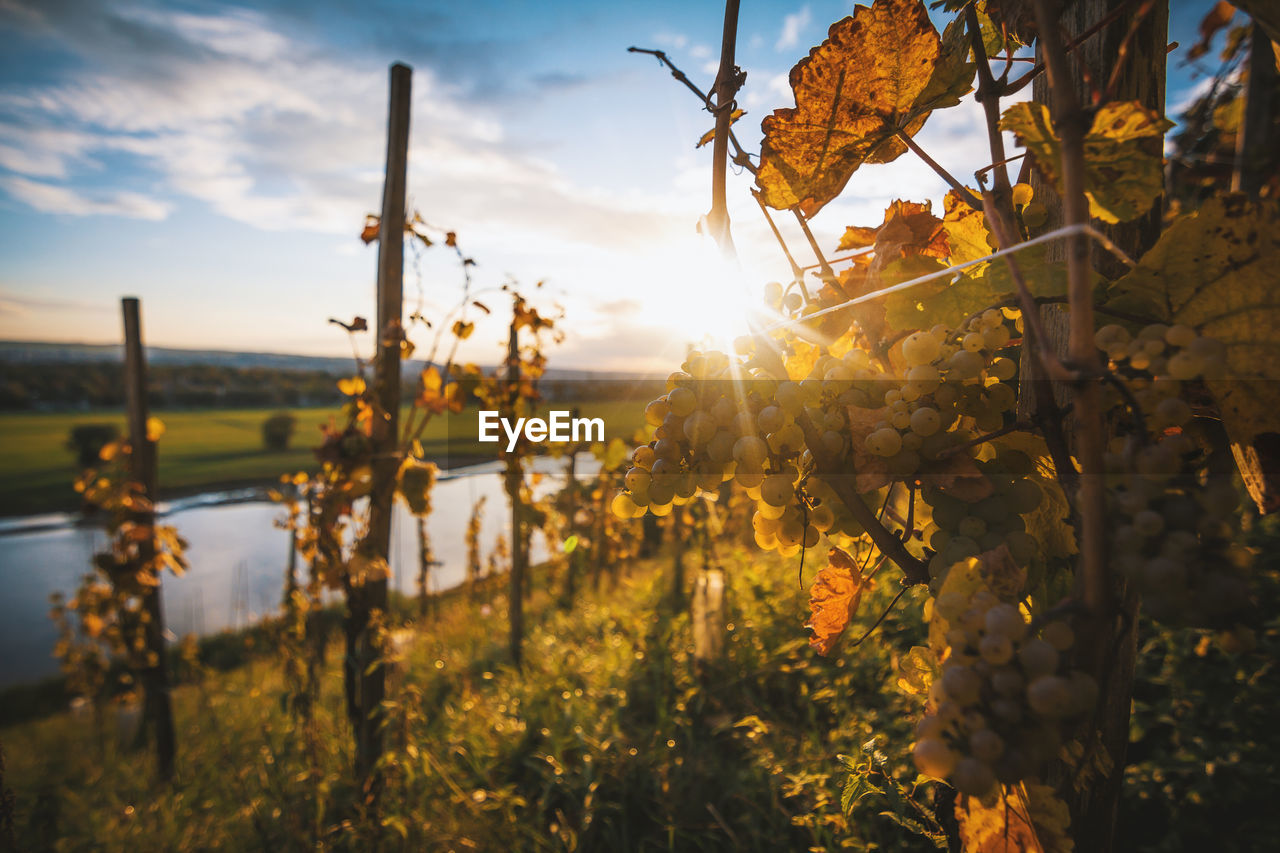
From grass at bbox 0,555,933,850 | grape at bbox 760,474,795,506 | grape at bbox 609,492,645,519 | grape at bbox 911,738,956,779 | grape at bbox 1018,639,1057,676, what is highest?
grape at bbox 760,474,795,506

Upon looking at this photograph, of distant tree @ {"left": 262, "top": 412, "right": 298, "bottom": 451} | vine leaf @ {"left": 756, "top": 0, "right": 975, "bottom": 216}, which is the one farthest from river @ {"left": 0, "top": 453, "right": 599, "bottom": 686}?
distant tree @ {"left": 262, "top": 412, "right": 298, "bottom": 451}

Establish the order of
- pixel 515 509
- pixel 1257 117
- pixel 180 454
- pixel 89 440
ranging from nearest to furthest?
pixel 1257 117, pixel 515 509, pixel 89 440, pixel 180 454

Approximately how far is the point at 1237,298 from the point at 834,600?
459 mm

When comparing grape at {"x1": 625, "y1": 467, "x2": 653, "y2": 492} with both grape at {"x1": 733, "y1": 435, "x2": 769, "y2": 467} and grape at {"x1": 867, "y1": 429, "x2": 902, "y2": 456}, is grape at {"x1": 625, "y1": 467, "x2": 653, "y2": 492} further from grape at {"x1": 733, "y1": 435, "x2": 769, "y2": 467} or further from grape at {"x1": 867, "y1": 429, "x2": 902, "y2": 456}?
grape at {"x1": 867, "y1": 429, "x2": 902, "y2": 456}

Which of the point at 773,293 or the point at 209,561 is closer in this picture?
the point at 773,293

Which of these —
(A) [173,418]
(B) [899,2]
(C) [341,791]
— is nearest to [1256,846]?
(B) [899,2]

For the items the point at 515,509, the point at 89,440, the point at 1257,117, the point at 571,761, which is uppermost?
the point at 1257,117

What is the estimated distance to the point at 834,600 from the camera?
705mm

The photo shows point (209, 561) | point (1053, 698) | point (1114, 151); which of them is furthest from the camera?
point (209, 561)

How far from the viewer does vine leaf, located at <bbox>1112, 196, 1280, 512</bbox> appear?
48 cm

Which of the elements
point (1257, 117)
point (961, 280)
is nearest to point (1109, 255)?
point (961, 280)

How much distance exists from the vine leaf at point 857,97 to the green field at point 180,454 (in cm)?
2299

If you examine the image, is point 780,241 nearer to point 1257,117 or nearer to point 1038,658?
point 1038,658

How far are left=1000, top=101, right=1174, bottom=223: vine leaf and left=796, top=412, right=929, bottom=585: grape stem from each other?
297 mm
